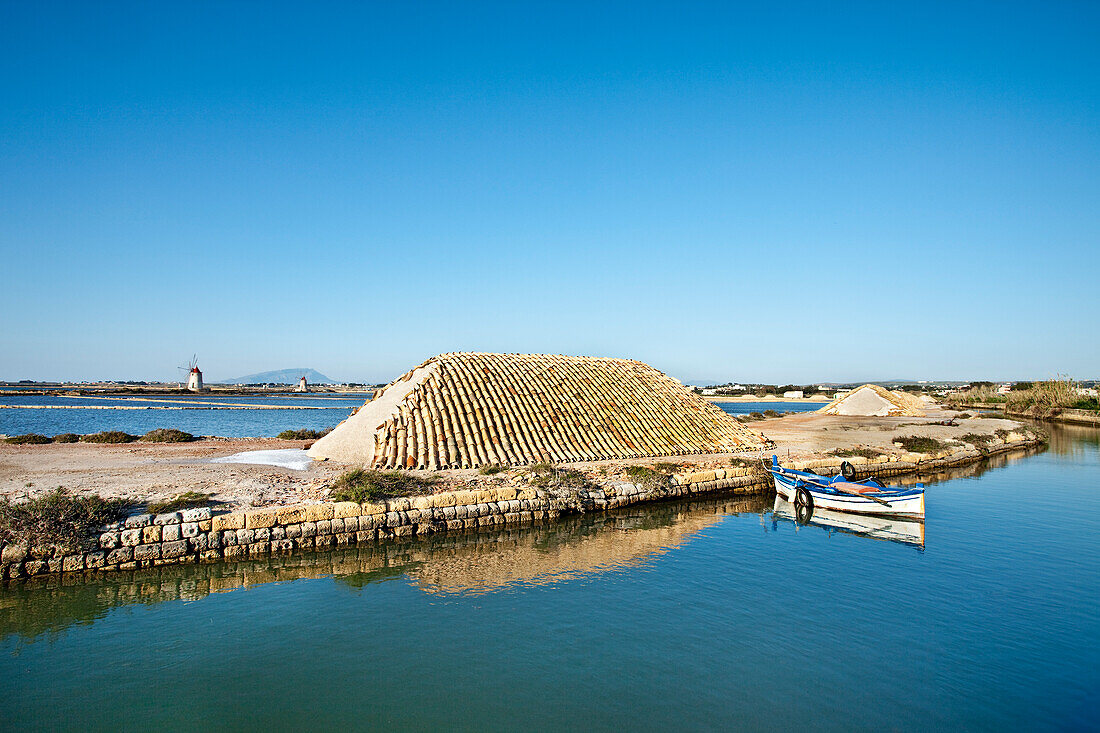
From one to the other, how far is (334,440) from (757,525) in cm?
1029

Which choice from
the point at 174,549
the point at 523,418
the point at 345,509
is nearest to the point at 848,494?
the point at 523,418

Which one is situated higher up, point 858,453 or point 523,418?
point 523,418

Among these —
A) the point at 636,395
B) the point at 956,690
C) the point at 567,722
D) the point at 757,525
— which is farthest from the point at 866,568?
the point at 636,395

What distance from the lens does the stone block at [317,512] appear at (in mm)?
10078

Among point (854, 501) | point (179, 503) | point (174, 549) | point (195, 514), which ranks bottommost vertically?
point (854, 501)

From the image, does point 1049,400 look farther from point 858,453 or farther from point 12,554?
point 12,554

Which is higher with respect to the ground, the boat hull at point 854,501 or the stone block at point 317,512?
the stone block at point 317,512

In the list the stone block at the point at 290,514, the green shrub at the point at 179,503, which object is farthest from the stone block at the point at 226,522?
the green shrub at the point at 179,503

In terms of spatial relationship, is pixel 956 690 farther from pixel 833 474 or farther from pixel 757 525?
pixel 833 474

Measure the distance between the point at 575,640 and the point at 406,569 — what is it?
3.44 metres

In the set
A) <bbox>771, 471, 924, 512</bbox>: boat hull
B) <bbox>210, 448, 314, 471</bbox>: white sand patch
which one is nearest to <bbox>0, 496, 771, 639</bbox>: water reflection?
<bbox>771, 471, 924, 512</bbox>: boat hull

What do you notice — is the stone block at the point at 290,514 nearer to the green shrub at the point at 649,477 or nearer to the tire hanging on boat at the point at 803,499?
the green shrub at the point at 649,477

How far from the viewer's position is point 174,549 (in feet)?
29.6

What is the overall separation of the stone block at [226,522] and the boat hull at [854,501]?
1098 centimetres
